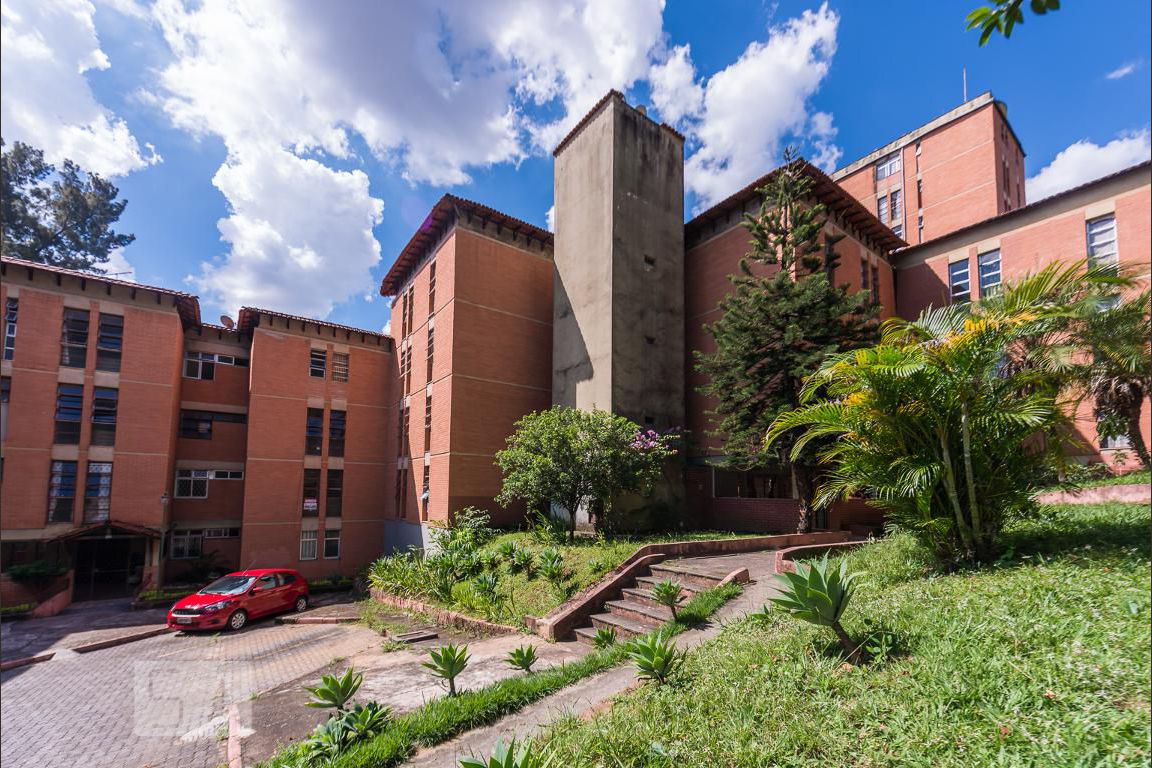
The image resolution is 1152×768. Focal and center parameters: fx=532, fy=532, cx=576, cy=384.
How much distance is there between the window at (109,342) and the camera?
65.5 ft

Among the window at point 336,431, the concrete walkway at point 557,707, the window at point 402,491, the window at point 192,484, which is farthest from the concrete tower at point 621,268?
the window at point 192,484

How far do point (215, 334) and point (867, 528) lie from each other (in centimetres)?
2734

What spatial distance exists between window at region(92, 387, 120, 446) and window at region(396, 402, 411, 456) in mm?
10231

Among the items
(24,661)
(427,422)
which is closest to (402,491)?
(427,422)

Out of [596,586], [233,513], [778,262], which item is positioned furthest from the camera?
[233,513]

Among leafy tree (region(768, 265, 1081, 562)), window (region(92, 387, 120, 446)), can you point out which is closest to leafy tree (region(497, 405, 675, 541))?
leafy tree (region(768, 265, 1081, 562))

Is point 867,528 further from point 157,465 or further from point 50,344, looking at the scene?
point 50,344

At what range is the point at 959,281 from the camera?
67.4ft

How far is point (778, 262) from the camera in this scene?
15.2 metres

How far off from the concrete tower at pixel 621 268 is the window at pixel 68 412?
56.8 feet

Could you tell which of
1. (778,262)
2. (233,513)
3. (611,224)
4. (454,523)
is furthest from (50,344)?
(778,262)

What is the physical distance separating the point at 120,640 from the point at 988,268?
96.7ft

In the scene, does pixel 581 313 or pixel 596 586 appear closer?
pixel 596 586

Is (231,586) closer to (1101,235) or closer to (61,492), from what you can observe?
(61,492)
